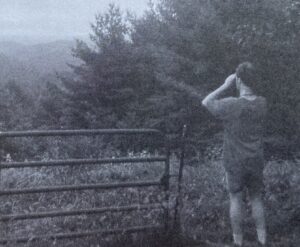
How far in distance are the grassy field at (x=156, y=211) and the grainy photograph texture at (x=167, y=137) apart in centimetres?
2

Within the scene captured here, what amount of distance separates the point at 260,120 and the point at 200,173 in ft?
13.2

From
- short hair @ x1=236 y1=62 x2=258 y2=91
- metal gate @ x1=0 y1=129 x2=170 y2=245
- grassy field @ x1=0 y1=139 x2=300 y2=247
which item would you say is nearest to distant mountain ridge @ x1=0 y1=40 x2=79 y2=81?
grassy field @ x1=0 y1=139 x2=300 y2=247

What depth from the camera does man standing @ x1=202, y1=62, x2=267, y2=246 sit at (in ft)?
18.5

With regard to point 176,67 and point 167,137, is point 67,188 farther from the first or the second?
point 176,67

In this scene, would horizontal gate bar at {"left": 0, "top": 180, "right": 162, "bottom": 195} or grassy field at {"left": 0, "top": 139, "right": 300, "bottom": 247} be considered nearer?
horizontal gate bar at {"left": 0, "top": 180, "right": 162, "bottom": 195}

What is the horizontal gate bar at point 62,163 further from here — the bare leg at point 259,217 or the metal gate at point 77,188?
the bare leg at point 259,217

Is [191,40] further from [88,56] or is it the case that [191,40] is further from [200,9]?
[88,56]

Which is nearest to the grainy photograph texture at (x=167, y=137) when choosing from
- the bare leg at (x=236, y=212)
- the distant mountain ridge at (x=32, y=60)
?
the bare leg at (x=236, y=212)

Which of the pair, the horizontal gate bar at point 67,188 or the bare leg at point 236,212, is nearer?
the horizontal gate bar at point 67,188

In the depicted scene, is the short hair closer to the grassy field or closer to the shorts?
the shorts

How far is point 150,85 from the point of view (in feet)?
90.5

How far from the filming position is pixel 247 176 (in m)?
5.77

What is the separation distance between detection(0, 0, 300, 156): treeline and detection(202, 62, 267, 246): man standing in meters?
3.23

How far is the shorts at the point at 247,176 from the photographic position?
5.66m
